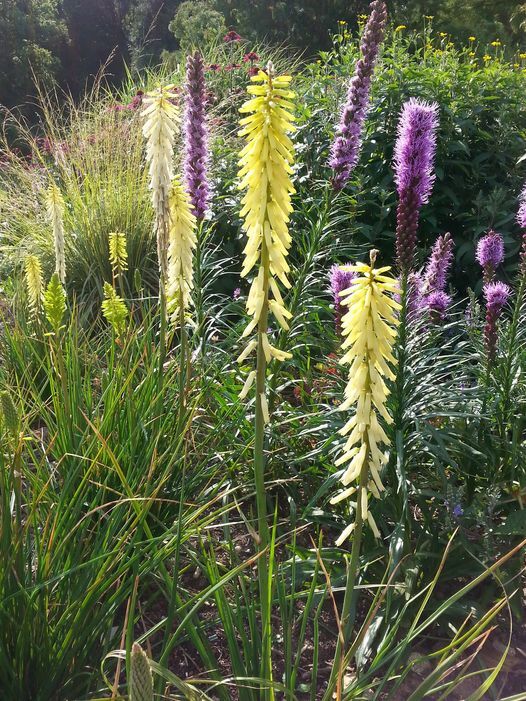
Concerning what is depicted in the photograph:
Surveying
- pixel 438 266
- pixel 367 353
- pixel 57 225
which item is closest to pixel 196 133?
pixel 57 225

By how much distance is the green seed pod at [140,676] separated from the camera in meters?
1.11

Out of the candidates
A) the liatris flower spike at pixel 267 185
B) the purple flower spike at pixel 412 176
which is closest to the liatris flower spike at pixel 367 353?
the liatris flower spike at pixel 267 185

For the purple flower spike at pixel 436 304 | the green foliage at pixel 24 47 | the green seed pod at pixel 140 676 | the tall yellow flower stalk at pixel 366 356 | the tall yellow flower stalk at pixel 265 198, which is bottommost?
the purple flower spike at pixel 436 304

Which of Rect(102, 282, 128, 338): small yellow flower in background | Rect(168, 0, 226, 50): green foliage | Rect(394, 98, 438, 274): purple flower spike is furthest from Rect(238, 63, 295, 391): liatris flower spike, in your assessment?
Rect(168, 0, 226, 50): green foliage

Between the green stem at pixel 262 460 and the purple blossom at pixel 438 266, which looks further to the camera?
the purple blossom at pixel 438 266

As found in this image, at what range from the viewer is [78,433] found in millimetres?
2877

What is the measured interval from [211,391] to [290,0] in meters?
22.0

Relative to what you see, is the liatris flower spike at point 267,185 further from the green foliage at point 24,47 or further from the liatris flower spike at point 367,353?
the green foliage at point 24,47

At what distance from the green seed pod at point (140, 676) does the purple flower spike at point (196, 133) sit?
8.22 feet

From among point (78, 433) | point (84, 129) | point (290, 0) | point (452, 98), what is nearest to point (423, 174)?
point (78, 433)

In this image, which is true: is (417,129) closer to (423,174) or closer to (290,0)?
(423,174)

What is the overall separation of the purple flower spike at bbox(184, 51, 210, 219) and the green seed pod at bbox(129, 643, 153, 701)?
8.22ft

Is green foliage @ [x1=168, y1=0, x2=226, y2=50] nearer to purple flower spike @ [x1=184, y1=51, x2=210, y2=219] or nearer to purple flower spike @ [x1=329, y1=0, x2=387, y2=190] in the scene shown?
purple flower spike @ [x1=329, y1=0, x2=387, y2=190]

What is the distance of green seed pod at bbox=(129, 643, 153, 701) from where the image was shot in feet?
3.64
